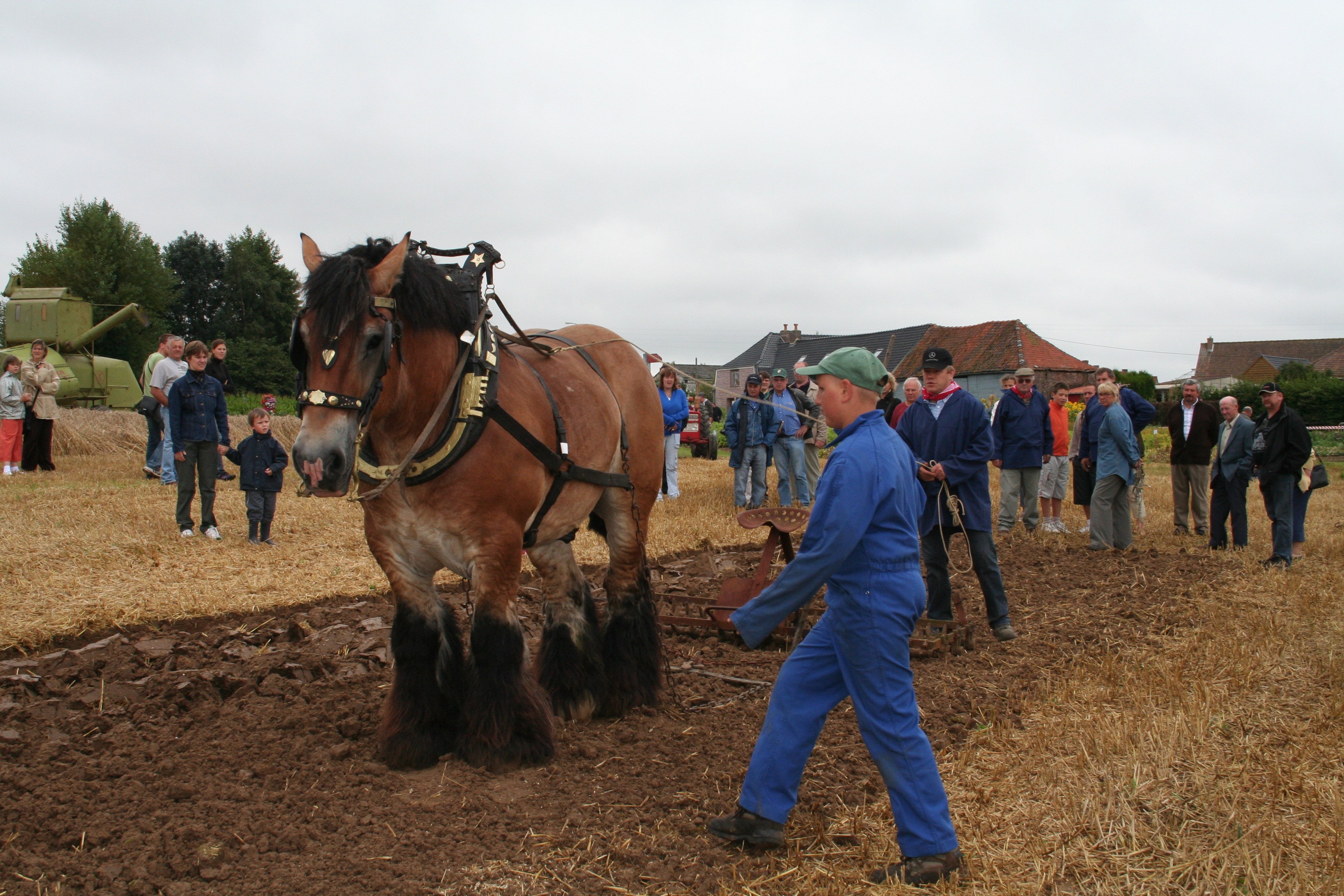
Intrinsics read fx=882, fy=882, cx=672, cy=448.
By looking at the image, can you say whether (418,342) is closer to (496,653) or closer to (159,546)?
(496,653)

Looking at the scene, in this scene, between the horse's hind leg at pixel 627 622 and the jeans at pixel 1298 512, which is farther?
the jeans at pixel 1298 512

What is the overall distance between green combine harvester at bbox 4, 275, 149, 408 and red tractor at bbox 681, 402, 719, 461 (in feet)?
42.9

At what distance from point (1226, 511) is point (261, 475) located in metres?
10.0

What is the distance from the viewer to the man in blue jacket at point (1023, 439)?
981 centimetres

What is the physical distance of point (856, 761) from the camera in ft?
12.5

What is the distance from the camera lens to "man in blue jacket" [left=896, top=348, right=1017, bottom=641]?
19.6 ft

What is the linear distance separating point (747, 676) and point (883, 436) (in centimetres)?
256

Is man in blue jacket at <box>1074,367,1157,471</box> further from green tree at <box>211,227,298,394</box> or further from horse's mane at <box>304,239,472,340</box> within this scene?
green tree at <box>211,227,298,394</box>

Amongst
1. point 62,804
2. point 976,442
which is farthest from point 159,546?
point 976,442

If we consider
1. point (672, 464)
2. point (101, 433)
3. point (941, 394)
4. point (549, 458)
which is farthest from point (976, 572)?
point (101, 433)

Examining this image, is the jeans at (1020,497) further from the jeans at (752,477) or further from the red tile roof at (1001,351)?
the red tile roof at (1001,351)

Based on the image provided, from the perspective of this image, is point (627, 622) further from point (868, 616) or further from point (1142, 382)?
point (1142, 382)

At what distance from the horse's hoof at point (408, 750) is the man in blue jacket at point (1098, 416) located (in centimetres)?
865

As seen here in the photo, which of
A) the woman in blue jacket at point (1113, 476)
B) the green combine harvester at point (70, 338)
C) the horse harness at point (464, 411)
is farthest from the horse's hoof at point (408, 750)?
the green combine harvester at point (70, 338)
